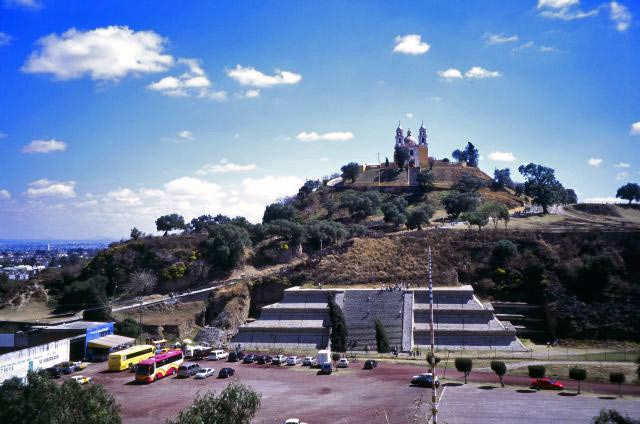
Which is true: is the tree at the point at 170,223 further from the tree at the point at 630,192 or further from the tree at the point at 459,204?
the tree at the point at 630,192

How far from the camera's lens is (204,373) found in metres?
35.4

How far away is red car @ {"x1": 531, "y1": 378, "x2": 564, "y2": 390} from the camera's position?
30250 mm

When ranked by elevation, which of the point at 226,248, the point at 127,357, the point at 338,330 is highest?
the point at 226,248

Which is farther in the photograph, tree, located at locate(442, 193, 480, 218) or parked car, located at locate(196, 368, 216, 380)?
tree, located at locate(442, 193, 480, 218)

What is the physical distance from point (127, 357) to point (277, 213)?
189 ft

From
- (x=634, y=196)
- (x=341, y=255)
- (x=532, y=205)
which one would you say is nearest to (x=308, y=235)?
(x=341, y=255)

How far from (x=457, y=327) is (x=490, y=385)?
48.7 ft

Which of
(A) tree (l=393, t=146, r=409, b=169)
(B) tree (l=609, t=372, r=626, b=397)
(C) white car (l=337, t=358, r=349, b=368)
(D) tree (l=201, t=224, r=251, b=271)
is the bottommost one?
(C) white car (l=337, t=358, r=349, b=368)

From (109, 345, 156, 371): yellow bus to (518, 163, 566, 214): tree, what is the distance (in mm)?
70753

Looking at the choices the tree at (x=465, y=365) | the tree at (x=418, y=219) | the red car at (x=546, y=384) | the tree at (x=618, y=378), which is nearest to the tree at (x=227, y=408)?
the tree at (x=465, y=365)

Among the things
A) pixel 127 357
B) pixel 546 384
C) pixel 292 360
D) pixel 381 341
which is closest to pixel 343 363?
pixel 292 360

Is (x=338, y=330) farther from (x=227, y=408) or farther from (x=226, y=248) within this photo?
(x=227, y=408)

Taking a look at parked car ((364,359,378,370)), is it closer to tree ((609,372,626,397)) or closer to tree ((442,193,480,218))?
tree ((609,372,626,397))

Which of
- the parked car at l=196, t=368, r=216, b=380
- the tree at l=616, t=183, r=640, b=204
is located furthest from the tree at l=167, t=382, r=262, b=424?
the tree at l=616, t=183, r=640, b=204
